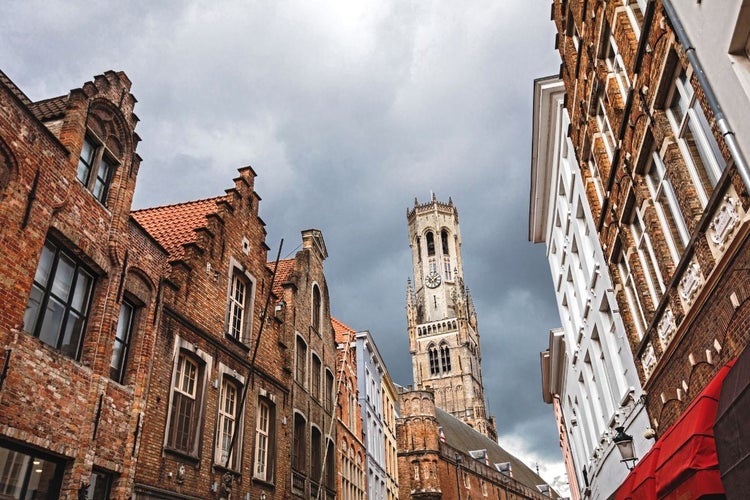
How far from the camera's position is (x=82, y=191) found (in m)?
9.73

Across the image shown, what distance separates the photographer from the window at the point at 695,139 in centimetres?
Result: 672

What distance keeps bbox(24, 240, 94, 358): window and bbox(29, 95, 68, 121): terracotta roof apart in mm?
2530

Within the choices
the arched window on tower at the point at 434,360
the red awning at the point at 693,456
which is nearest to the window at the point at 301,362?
the red awning at the point at 693,456

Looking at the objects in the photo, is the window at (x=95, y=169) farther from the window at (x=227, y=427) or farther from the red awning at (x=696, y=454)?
the red awning at (x=696, y=454)

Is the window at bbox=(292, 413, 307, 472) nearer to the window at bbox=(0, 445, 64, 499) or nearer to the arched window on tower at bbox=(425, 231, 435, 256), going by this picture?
the window at bbox=(0, 445, 64, 499)

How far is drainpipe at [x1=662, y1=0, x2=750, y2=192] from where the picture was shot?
5.49m

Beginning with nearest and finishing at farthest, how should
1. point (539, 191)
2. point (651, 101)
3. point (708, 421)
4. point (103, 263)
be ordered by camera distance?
point (708, 421) → point (651, 101) → point (103, 263) → point (539, 191)

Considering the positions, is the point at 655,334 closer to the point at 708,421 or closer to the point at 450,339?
the point at 708,421

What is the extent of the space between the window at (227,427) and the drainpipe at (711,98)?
1087 cm

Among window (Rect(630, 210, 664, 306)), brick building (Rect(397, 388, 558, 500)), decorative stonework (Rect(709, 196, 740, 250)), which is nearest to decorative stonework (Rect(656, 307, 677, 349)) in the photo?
window (Rect(630, 210, 664, 306))

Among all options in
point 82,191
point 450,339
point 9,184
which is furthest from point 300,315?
point 450,339

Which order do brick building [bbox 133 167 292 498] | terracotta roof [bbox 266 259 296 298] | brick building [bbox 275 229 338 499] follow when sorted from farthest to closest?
1. terracotta roof [bbox 266 259 296 298]
2. brick building [bbox 275 229 338 499]
3. brick building [bbox 133 167 292 498]

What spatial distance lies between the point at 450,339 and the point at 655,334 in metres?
93.6

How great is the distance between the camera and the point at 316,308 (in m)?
21.7
